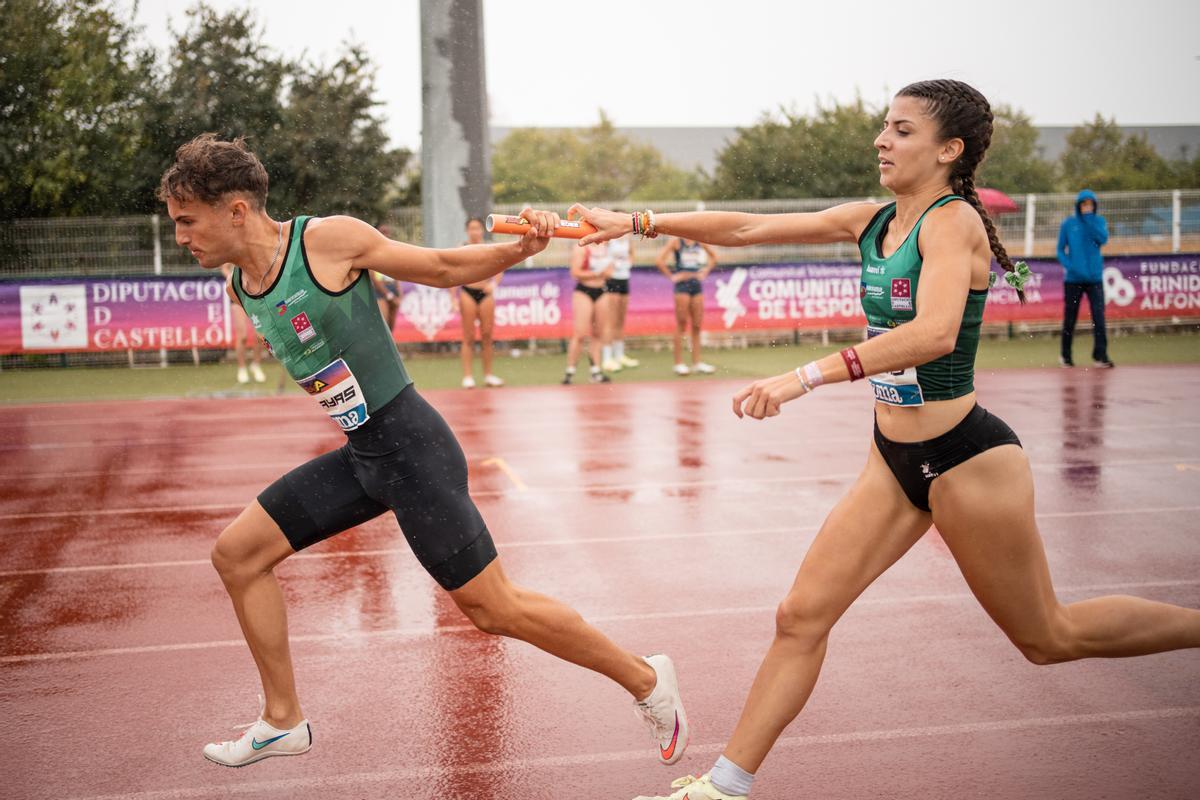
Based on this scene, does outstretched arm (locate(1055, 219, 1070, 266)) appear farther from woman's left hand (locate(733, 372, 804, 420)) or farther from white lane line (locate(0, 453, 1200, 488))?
woman's left hand (locate(733, 372, 804, 420))

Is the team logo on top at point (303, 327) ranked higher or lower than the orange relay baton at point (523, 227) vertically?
lower

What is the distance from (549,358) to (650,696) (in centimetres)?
1623

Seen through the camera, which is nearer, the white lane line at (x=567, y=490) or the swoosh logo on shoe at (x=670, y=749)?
the swoosh logo on shoe at (x=670, y=749)

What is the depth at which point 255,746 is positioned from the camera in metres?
3.88

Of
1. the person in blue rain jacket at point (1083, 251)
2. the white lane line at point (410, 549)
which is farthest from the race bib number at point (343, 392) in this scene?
the person in blue rain jacket at point (1083, 251)

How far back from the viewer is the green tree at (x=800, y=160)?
33.2 m

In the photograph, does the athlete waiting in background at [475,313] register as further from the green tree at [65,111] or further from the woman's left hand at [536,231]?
the green tree at [65,111]

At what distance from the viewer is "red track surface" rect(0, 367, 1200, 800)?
155 inches

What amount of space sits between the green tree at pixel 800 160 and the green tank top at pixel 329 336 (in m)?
30.0

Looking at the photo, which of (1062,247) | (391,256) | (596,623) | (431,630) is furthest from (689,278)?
(391,256)

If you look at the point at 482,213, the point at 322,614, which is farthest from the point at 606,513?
the point at 482,213

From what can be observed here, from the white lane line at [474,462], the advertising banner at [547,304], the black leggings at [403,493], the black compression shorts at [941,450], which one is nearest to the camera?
the black compression shorts at [941,450]

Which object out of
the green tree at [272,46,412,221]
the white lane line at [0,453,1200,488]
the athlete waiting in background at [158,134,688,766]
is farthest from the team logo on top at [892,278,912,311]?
the green tree at [272,46,412,221]

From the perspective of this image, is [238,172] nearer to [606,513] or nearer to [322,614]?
[322,614]
